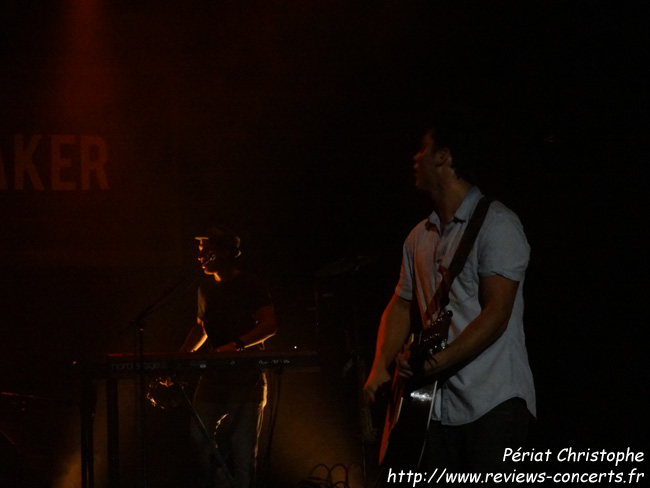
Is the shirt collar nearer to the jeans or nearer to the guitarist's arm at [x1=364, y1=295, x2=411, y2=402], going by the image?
the guitarist's arm at [x1=364, y1=295, x2=411, y2=402]

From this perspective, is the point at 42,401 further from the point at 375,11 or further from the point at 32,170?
the point at 375,11

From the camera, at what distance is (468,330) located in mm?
2816

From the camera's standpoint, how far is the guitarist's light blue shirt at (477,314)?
287 centimetres

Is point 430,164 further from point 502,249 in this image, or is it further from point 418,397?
point 418,397

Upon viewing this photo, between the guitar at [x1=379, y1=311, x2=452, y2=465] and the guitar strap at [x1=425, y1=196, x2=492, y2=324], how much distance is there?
0.12 meters

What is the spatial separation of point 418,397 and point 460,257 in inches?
21.2

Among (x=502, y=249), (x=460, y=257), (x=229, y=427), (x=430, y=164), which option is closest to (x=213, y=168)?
(x=229, y=427)

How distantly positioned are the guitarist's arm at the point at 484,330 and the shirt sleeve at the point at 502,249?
0.04 meters

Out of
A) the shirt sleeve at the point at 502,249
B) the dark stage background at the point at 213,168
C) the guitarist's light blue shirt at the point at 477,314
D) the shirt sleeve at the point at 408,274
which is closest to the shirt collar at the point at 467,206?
the guitarist's light blue shirt at the point at 477,314

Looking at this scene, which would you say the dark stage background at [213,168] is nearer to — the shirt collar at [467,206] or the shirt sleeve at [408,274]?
the shirt sleeve at [408,274]

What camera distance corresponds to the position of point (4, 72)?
263 inches

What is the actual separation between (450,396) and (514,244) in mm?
605

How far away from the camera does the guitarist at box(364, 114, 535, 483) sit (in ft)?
9.27

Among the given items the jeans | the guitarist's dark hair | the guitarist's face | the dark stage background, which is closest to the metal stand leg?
the jeans
